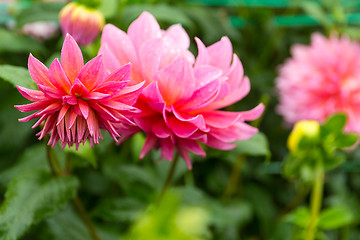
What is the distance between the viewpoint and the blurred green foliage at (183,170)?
1.43 ft

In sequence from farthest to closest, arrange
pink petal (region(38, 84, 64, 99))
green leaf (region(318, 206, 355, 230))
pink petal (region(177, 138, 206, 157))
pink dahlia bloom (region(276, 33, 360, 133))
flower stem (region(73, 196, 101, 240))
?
pink dahlia bloom (region(276, 33, 360, 133))
green leaf (region(318, 206, 355, 230))
flower stem (region(73, 196, 101, 240))
pink petal (region(177, 138, 206, 157))
pink petal (region(38, 84, 64, 99))

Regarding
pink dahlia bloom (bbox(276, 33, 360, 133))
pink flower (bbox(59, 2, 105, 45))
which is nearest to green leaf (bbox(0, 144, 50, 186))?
pink flower (bbox(59, 2, 105, 45))

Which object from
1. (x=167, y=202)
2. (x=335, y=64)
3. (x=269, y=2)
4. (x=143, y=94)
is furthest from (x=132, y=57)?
(x=269, y=2)

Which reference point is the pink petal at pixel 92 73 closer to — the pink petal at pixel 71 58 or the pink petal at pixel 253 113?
the pink petal at pixel 71 58

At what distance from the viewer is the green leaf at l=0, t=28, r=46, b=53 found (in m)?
0.68

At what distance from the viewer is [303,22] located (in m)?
1.13

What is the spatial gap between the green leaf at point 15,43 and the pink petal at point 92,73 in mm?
454

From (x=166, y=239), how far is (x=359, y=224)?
40.8 inches

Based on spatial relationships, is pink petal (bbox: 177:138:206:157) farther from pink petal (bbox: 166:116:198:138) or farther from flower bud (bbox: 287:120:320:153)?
flower bud (bbox: 287:120:320:153)

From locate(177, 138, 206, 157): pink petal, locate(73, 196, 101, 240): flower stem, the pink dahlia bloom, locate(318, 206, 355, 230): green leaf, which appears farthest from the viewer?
the pink dahlia bloom

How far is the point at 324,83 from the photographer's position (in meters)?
0.89

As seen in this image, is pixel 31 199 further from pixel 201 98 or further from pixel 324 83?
pixel 324 83

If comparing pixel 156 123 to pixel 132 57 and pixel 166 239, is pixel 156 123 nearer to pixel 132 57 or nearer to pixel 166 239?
pixel 132 57

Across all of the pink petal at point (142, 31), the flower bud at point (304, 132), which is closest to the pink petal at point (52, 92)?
the pink petal at point (142, 31)
